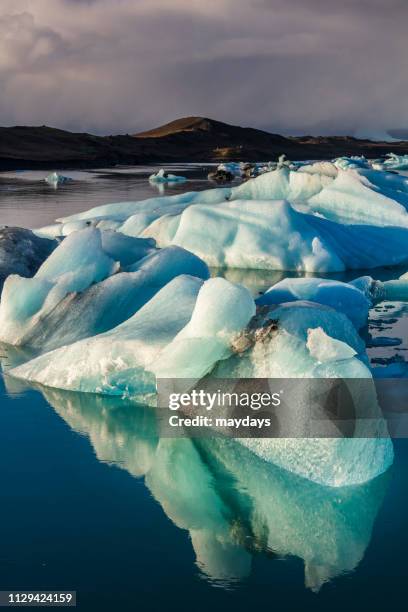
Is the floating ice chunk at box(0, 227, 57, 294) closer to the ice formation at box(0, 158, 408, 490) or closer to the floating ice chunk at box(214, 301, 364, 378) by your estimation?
the ice formation at box(0, 158, 408, 490)

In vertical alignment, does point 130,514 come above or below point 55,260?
below

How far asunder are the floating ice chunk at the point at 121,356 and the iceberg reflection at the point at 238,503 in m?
0.42

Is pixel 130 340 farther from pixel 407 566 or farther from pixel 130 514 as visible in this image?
pixel 407 566

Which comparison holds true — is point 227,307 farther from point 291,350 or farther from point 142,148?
point 142,148

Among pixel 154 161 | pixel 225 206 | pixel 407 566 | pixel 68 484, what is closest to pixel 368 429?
pixel 407 566

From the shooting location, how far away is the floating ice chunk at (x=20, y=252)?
8148mm

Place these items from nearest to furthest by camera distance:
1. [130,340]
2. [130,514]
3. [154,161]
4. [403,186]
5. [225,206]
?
[130,514], [130,340], [225,206], [403,186], [154,161]

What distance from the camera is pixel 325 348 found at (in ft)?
12.4

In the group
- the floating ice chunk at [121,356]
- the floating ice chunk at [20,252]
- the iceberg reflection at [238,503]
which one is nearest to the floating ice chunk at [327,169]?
the floating ice chunk at [20,252]

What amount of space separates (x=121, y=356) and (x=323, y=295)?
2206mm

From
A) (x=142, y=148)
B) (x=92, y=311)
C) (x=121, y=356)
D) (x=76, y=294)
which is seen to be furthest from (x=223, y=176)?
(x=142, y=148)

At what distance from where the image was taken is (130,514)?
335cm

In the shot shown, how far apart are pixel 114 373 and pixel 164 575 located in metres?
2.07

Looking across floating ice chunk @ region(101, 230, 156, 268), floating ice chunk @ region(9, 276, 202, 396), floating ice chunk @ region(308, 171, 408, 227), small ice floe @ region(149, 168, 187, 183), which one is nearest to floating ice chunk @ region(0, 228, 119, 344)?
floating ice chunk @ region(9, 276, 202, 396)
